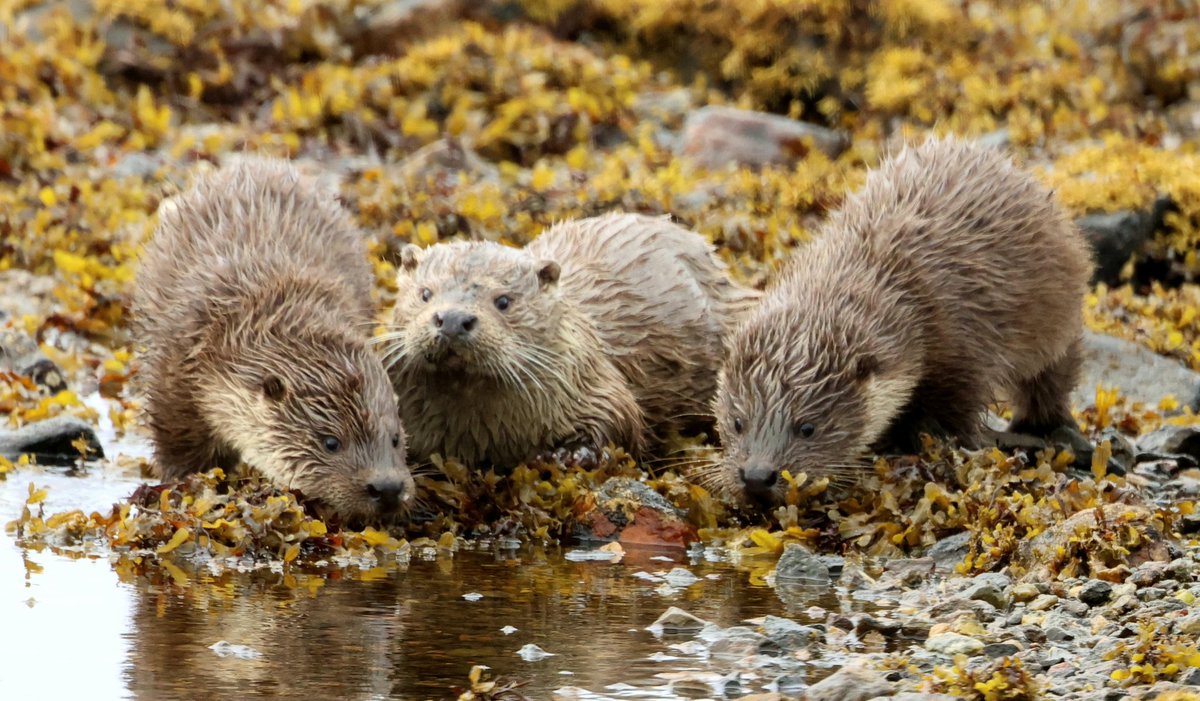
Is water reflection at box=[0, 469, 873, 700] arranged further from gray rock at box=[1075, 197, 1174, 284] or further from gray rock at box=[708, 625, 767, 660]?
gray rock at box=[1075, 197, 1174, 284]

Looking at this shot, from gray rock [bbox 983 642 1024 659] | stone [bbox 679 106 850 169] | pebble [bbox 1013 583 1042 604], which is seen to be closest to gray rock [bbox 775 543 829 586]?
pebble [bbox 1013 583 1042 604]

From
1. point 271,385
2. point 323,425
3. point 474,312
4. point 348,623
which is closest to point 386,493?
point 323,425

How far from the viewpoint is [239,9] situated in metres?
14.8

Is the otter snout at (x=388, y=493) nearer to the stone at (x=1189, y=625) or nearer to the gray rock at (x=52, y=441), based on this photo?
the gray rock at (x=52, y=441)

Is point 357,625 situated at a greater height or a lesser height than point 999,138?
lesser

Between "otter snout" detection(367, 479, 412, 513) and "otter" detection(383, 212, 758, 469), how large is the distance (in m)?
0.58

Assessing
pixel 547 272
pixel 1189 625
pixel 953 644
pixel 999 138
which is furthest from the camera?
pixel 999 138

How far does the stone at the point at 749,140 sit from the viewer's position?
12.6m

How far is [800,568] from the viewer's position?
20.4 ft

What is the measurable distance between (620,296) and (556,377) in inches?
31.8

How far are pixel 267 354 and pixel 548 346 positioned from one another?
1202 mm

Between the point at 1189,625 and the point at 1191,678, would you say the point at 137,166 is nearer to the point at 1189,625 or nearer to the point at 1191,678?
the point at 1189,625

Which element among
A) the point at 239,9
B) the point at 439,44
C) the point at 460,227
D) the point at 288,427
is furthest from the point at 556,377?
the point at 239,9

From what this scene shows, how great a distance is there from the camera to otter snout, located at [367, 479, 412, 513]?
6.55 metres
